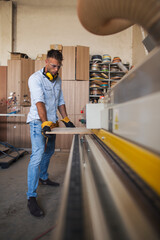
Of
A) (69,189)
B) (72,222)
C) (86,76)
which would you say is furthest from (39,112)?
(86,76)

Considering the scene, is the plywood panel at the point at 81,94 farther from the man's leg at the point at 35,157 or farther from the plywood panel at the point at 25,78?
the man's leg at the point at 35,157

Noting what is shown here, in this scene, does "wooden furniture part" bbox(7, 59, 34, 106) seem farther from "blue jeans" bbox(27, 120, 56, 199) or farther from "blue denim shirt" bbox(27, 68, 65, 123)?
"blue jeans" bbox(27, 120, 56, 199)

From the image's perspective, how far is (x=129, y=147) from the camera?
1.98ft

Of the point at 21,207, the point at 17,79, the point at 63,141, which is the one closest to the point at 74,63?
the point at 17,79

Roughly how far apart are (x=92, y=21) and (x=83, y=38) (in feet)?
14.1

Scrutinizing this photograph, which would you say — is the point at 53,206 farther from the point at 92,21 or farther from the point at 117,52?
the point at 117,52

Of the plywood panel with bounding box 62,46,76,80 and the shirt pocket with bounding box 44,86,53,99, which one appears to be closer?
the shirt pocket with bounding box 44,86,53,99

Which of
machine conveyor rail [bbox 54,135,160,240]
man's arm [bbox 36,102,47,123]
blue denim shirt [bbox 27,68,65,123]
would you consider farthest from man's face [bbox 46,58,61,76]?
machine conveyor rail [bbox 54,135,160,240]

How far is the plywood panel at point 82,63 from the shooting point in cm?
378

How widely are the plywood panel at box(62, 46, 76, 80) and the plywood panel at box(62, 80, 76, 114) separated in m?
0.15

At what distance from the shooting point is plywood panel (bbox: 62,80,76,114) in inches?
150

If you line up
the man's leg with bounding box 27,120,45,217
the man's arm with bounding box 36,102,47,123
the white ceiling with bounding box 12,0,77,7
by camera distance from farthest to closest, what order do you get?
the white ceiling with bounding box 12,0,77,7, the man's arm with bounding box 36,102,47,123, the man's leg with bounding box 27,120,45,217

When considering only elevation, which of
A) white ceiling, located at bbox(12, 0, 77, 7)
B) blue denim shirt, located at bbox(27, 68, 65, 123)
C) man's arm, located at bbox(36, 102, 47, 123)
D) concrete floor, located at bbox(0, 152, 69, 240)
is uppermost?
white ceiling, located at bbox(12, 0, 77, 7)

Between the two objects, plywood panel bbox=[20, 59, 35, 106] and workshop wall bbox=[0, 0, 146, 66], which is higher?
workshop wall bbox=[0, 0, 146, 66]
